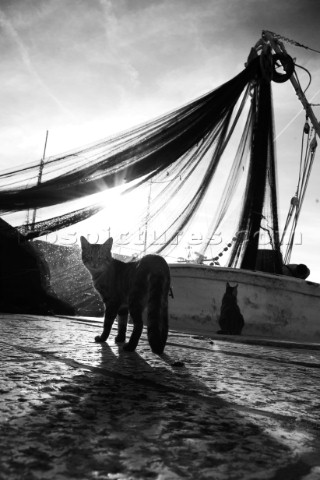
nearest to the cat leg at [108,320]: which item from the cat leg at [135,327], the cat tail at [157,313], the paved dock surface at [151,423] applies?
the cat leg at [135,327]

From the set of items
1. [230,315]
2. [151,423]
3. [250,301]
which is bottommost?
[151,423]

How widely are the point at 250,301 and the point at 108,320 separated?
203 inches

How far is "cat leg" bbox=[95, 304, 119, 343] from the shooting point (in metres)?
2.75

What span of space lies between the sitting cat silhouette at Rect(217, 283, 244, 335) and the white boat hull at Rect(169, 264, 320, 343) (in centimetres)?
25

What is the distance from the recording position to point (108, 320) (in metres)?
2.91

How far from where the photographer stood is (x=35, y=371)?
4.29 feet

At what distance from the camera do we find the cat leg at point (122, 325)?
2891 mm

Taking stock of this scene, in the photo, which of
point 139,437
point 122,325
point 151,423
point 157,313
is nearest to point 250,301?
point 122,325

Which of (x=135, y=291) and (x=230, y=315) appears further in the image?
(x=230, y=315)

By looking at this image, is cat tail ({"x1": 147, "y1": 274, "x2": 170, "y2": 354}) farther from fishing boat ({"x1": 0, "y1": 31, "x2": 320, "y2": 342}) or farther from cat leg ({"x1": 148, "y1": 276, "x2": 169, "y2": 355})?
fishing boat ({"x1": 0, "y1": 31, "x2": 320, "y2": 342})

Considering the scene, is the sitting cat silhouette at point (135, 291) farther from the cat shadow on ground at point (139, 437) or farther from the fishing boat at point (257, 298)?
the fishing boat at point (257, 298)

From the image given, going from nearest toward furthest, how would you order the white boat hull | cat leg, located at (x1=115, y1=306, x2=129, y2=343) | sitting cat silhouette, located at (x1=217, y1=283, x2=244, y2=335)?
1. cat leg, located at (x1=115, y1=306, x2=129, y2=343)
2. sitting cat silhouette, located at (x1=217, y1=283, x2=244, y2=335)
3. the white boat hull

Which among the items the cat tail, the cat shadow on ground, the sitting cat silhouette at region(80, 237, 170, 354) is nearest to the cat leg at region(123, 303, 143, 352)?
the sitting cat silhouette at region(80, 237, 170, 354)

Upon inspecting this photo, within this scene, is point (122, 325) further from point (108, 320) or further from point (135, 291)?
point (135, 291)
